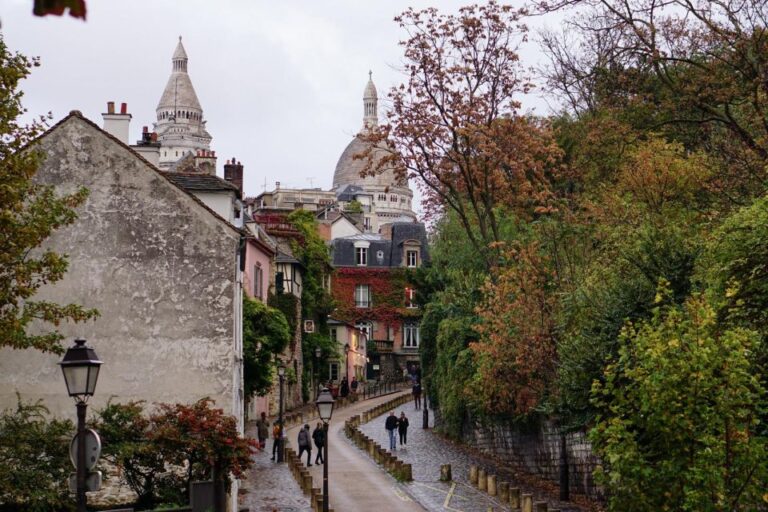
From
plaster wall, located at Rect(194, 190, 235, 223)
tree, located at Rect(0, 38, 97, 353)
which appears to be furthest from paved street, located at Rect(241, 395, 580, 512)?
tree, located at Rect(0, 38, 97, 353)

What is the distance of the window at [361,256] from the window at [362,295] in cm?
216

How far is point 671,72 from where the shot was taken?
35219mm

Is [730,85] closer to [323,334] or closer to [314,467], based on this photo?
[314,467]

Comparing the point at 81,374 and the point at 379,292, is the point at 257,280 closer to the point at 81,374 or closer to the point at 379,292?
the point at 81,374

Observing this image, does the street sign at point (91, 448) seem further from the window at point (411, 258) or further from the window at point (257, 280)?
the window at point (411, 258)

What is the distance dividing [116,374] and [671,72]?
19.1 m

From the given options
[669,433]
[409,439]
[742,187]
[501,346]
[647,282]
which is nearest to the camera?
[669,433]

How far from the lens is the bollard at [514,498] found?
100 feet

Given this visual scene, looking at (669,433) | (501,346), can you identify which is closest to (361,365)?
(501,346)

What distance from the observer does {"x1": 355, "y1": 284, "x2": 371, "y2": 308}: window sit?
10056cm

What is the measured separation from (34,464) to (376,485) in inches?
599

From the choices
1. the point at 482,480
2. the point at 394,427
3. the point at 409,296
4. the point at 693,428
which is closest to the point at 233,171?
the point at 394,427

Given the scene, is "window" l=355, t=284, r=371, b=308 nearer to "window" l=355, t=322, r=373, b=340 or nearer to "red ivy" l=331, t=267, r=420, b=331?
"red ivy" l=331, t=267, r=420, b=331

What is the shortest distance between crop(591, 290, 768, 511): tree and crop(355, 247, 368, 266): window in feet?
278
